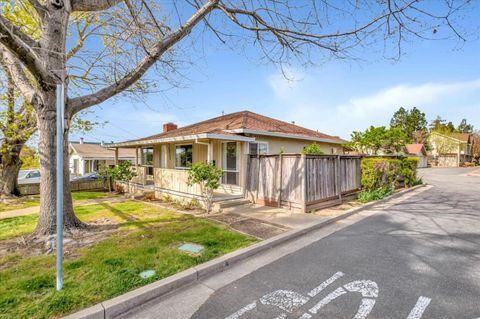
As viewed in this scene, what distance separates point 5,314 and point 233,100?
884cm

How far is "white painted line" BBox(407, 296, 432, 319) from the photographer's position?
2579mm

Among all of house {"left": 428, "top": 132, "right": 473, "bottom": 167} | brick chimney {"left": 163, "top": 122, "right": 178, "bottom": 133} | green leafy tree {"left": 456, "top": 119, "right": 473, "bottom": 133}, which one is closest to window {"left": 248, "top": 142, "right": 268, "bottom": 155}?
brick chimney {"left": 163, "top": 122, "right": 178, "bottom": 133}

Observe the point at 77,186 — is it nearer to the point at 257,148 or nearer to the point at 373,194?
the point at 257,148

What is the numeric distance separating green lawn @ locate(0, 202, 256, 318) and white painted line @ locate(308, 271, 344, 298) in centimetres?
170

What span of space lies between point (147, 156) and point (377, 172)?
1385 centimetres

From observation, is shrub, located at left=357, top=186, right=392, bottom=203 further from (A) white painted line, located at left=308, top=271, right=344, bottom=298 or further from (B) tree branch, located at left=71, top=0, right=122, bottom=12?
(B) tree branch, located at left=71, top=0, right=122, bottom=12

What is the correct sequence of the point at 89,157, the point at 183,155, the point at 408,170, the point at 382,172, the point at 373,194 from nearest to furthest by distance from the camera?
the point at 373,194
the point at 382,172
the point at 183,155
the point at 408,170
the point at 89,157

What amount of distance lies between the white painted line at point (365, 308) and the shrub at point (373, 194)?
23.6 ft

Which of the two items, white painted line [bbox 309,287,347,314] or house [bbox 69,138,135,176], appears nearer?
white painted line [bbox 309,287,347,314]

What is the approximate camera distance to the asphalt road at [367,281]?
8.87 feet

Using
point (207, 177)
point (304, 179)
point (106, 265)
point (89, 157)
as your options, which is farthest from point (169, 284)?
point (89, 157)

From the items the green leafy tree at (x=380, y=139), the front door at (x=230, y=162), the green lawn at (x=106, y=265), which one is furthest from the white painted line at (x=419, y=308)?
the green leafy tree at (x=380, y=139)

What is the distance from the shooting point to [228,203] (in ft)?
27.6

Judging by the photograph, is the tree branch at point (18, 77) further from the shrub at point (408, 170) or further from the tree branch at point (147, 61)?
the shrub at point (408, 170)
